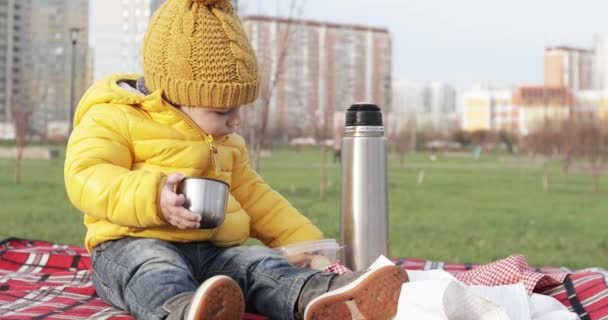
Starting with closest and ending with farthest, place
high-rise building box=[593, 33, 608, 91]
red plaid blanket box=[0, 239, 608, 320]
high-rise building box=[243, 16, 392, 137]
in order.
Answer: red plaid blanket box=[0, 239, 608, 320], high-rise building box=[243, 16, 392, 137], high-rise building box=[593, 33, 608, 91]

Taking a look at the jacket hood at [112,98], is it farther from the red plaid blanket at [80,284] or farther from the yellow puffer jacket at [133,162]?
the red plaid blanket at [80,284]

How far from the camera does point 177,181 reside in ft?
6.15

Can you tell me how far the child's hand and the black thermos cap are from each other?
0.82 meters

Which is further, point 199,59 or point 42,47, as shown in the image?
point 42,47

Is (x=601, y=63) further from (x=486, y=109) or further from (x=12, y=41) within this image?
(x=12, y=41)

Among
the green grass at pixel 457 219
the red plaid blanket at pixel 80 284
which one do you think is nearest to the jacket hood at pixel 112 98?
the red plaid blanket at pixel 80 284

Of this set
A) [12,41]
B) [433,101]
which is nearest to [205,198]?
[12,41]

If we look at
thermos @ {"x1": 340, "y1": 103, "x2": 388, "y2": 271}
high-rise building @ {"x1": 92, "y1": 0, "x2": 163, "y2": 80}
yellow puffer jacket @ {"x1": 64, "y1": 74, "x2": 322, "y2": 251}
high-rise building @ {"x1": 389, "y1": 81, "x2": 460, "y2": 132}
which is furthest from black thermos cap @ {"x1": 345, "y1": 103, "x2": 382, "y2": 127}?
high-rise building @ {"x1": 389, "y1": 81, "x2": 460, "y2": 132}

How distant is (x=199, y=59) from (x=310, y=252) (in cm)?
70

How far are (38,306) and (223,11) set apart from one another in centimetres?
101

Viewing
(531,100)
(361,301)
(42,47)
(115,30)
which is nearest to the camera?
(361,301)

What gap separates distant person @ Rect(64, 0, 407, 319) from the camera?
181 cm

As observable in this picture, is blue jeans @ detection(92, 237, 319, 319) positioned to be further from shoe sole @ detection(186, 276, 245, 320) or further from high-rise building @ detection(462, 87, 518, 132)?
high-rise building @ detection(462, 87, 518, 132)

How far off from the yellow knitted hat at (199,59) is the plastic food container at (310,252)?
1.64ft
